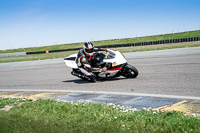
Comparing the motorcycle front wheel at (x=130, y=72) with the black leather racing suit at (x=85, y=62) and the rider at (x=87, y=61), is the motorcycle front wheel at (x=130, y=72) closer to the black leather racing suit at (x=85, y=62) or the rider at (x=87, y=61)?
the rider at (x=87, y=61)

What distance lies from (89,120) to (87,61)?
18.0 ft

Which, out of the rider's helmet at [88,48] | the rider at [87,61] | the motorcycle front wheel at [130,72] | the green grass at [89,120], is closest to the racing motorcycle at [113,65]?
the motorcycle front wheel at [130,72]

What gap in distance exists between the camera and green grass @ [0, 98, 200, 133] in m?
4.62

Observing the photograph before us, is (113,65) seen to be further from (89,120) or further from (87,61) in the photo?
(89,120)

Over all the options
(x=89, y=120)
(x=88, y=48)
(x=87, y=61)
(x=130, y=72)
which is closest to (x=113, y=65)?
(x=130, y=72)

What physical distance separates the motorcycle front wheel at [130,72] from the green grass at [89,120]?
14.3ft

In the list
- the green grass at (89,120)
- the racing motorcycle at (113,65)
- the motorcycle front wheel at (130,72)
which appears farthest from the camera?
the motorcycle front wheel at (130,72)

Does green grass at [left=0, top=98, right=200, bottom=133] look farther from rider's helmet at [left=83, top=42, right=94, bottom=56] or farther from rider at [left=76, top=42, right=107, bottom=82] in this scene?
rider's helmet at [left=83, top=42, right=94, bottom=56]

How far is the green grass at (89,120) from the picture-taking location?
4.62m

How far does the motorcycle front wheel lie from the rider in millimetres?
790

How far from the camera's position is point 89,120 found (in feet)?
17.4

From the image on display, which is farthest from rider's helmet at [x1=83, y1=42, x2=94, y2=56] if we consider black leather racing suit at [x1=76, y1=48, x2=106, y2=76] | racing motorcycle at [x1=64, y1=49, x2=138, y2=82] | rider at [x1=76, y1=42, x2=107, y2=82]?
racing motorcycle at [x1=64, y1=49, x2=138, y2=82]

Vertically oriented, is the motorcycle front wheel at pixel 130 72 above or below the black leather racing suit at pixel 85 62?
below

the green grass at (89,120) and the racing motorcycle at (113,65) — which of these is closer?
the green grass at (89,120)
